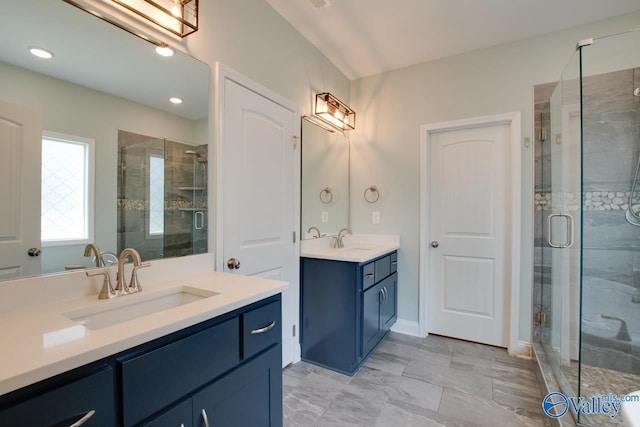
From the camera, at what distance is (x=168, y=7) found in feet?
4.64

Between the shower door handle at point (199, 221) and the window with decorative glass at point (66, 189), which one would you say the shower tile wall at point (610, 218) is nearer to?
the shower door handle at point (199, 221)

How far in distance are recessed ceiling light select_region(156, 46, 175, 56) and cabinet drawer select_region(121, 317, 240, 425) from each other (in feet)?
4.35

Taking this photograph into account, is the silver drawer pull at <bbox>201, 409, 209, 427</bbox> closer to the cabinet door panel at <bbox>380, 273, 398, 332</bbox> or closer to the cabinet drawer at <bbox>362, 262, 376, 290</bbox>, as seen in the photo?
the cabinet drawer at <bbox>362, 262, 376, 290</bbox>

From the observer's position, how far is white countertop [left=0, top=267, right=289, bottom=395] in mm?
638

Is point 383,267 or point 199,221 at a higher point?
point 199,221

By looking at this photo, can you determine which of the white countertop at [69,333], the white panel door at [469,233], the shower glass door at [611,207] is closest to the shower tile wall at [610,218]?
the shower glass door at [611,207]

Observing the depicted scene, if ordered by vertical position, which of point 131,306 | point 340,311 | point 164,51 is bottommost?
point 340,311

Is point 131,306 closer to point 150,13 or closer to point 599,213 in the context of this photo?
point 150,13

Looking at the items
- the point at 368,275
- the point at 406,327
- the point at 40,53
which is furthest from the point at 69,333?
the point at 406,327

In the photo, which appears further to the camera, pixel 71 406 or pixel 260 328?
pixel 260 328

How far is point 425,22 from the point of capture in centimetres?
233

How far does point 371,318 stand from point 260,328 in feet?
4.47

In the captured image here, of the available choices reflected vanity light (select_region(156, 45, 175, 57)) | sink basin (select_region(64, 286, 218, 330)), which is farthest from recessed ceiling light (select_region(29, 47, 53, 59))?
sink basin (select_region(64, 286, 218, 330))

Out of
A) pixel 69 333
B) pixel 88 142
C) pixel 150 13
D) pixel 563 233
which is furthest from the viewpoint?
pixel 563 233
